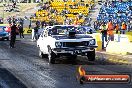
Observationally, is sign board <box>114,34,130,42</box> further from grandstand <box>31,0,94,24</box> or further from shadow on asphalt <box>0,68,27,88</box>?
grandstand <box>31,0,94,24</box>

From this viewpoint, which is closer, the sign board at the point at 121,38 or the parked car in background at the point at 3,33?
the sign board at the point at 121,38

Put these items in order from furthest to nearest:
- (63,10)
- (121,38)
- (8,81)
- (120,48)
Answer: (63,10), (121,38), (120,48), (8,81)

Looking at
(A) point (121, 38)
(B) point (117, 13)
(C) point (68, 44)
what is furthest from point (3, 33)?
(B) point (117, 13)

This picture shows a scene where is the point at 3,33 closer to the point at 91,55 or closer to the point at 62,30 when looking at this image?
the point at 62,30

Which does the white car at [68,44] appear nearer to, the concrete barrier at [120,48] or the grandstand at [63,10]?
the concrete barrier at [120,48]

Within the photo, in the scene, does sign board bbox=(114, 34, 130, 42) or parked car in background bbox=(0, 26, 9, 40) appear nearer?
sign board bbox=(114, 34, 130, 42)

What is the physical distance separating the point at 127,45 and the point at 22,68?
897cm

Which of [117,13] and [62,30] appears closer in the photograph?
[62,30]

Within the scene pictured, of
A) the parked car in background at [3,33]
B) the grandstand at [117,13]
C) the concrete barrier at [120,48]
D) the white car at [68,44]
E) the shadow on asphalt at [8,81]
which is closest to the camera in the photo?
the shadow on asphalt at [8,81]

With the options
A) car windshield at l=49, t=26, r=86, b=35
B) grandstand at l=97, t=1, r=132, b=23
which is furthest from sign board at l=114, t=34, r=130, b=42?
grandstand at l=97, t=1, r=132, b=23

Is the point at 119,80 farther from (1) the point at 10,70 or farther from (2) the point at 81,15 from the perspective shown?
(2) the point at 81,15

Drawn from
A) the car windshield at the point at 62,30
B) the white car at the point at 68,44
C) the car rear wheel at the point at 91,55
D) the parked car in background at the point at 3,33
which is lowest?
the parked car in background at the point at 3,33

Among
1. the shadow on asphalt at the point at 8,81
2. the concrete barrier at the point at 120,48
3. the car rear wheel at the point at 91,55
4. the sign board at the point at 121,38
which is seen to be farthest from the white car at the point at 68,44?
the sign board at the point at 121,38

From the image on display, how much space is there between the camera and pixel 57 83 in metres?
10.9
